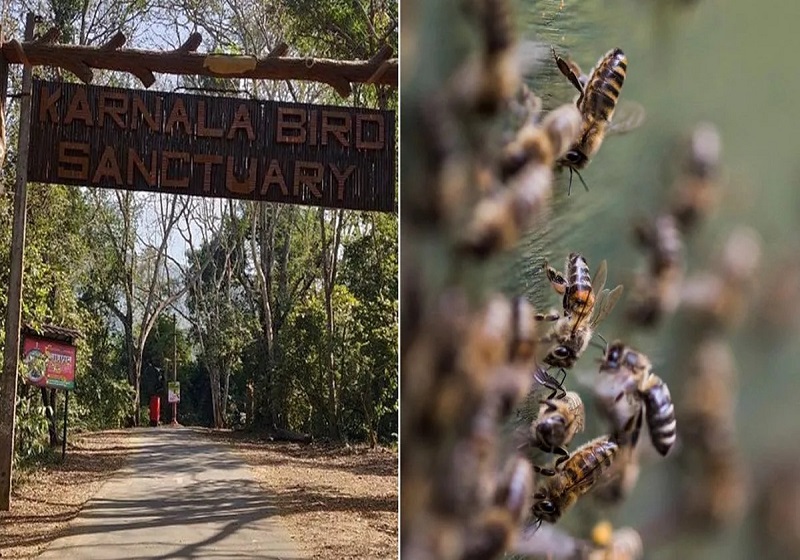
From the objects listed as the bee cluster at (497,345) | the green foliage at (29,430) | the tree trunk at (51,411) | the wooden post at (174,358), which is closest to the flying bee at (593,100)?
the bee cluster at (497,345)

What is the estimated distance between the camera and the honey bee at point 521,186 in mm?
708

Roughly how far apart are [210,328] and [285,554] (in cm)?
322

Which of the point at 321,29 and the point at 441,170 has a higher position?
the point at 321,29

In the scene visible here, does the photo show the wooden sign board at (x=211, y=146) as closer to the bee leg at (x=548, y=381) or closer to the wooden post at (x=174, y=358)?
the bee leg at (x=548, y=381)

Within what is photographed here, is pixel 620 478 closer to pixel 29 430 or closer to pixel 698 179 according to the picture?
pixel 698 179

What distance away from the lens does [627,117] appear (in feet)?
2.55

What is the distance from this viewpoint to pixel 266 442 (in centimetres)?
624

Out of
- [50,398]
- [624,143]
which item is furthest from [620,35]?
[50,398]

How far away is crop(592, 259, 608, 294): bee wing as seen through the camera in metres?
0.76

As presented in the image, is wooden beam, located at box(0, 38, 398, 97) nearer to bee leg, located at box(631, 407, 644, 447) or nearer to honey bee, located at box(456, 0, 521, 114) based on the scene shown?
honey bee, located at box(456, 0, 521, 114)

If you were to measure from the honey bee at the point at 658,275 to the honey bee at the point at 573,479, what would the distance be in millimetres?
124

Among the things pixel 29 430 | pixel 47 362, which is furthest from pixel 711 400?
pixel 29 430

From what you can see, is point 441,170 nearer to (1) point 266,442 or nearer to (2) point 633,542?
(2) point 633,542

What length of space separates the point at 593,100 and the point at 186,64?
1.37 meters
